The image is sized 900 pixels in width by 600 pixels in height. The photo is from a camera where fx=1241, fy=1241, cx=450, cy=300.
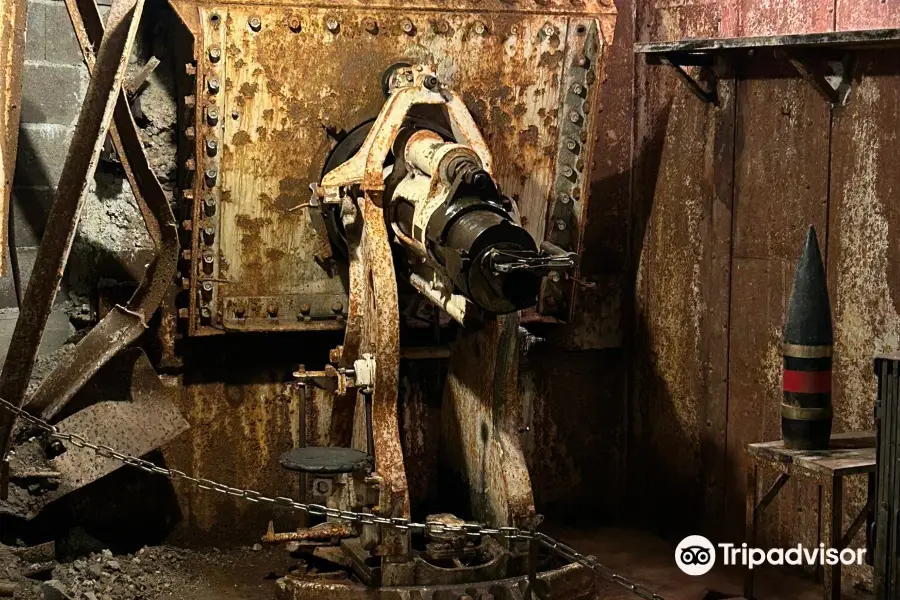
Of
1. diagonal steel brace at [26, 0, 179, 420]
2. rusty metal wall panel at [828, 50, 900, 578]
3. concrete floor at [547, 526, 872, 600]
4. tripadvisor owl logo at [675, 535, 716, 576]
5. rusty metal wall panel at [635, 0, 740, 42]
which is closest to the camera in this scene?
rusty metal wall panel at [828, 50, 900, 578]

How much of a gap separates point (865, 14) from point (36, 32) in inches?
133

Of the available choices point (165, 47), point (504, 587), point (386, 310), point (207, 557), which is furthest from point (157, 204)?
point (504, 587)

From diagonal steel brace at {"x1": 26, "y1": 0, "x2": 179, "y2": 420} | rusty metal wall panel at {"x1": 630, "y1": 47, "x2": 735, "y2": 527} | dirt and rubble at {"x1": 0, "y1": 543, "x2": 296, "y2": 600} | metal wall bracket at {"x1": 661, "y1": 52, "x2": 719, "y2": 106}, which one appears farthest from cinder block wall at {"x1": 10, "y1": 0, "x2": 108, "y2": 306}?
rusty metal wall panel at {"x1": 630, "y1": 47, "x2": 735, "y2": 527}

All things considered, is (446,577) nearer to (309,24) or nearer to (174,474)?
(174,474)

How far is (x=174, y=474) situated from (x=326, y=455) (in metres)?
0.67

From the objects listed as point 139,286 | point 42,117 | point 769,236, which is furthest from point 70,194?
point 769,236

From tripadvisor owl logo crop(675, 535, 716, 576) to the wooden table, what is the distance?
123 cm

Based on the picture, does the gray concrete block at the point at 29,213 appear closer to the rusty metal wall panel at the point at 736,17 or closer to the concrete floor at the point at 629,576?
the concrete floor at the point at 629,576

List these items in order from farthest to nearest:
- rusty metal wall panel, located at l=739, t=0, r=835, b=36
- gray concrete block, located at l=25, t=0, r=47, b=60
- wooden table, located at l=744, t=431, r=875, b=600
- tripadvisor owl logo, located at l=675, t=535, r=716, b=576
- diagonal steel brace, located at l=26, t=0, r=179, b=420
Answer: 1. tripadvisor owl logo, located at l=675, t=535, r=716, b=576
2. gray concrete block, located at l=25, t=0, r=47, b=60
3. diagonal steel brace, located at l=26, t=0, r=179, b=420
4. rusty metal wall panel, located at l=739, t=0, r=835, b=36
5. wooden table, located at l=744, t=431, r=875, b=600

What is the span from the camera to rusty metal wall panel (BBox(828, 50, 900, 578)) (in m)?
4.70

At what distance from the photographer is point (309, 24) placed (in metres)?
5.15

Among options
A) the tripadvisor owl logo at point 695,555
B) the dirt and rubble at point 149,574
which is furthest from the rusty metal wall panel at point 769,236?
the dirt and rubble at point 149,574

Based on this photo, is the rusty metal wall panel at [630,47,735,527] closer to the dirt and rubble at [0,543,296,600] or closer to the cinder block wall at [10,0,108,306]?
the dirt and rubble at [0,543,296,600]

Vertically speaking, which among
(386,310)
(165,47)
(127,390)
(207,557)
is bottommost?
(207,557)
